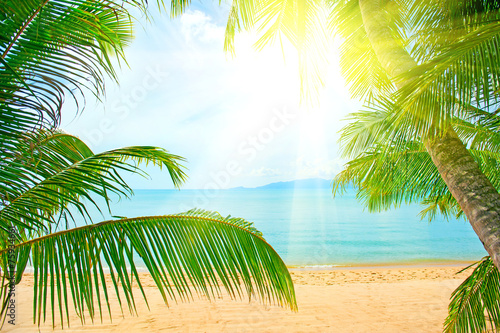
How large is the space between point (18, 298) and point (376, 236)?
2606cm

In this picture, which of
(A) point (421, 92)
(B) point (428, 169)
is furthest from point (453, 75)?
(B) point (428, 169)

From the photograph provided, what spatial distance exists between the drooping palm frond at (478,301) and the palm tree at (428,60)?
126 cm

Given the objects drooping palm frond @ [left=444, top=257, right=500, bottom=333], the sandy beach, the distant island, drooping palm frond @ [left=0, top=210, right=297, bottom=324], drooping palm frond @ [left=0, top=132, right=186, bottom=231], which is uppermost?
the distant island

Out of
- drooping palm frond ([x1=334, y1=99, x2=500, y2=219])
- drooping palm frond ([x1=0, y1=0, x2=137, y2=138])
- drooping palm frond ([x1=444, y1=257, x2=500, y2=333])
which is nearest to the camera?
drooping palm frond ([x1=0, y1=0, x2=137, y2=138])

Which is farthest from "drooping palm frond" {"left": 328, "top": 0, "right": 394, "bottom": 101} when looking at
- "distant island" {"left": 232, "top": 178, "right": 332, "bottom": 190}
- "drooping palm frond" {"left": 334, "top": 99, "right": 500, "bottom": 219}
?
"distant island" {"left": 232, "top": 178, "right": 332, "bottom": 190}

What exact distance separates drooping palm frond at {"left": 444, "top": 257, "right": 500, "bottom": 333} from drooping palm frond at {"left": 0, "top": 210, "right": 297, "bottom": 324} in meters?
2.33

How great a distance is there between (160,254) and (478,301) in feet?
11.4

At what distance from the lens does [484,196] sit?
2.21m

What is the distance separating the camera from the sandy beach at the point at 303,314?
5008 millimetres

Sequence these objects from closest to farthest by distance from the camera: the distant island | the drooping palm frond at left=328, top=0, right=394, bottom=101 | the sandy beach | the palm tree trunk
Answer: the palm tree trunk < the sandy beach < the drooping palm frond at left=328, top=0, right=394, bottom=101 < the distant island

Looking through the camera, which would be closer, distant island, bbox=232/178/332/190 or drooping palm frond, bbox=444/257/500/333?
drooping palm frond, bbox=444/257/500/333

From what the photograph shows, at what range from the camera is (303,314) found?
223 inches

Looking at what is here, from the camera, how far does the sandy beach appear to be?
501 cm

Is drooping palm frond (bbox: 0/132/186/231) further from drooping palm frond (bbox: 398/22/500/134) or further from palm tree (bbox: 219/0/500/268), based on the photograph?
palm tree (bbox: 219/0/500/268)
